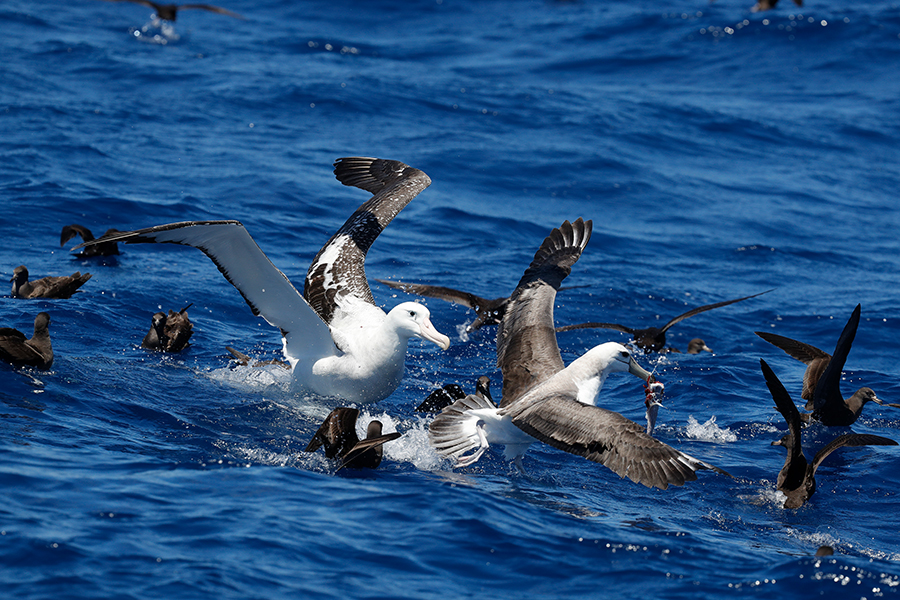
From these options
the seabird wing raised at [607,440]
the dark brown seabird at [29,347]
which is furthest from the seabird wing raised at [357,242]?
the seabird wing raised at [607,440]

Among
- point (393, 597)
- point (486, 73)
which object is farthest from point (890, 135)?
point (393, 597)

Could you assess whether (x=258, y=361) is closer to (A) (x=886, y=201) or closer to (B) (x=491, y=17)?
(A) (x=886, y=201)

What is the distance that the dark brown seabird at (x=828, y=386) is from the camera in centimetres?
1087

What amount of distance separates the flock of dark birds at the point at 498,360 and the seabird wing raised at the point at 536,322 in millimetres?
13

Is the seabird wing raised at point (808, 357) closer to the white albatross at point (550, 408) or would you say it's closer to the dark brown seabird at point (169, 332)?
the white albatross at point (550, 408)

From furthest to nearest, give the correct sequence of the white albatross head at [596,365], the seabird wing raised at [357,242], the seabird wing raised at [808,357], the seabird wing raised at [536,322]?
1. the seabird wing raised at [808,357]
2. the seabird wing raised at [357,242]
3. the seabird wing raised at [536,322]
4. the white albatross head at [596,365]

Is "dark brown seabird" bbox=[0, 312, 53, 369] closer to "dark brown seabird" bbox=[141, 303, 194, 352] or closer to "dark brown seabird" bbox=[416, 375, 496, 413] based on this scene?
"dark brown seabird" bbox=[141, 303, 194, 352]

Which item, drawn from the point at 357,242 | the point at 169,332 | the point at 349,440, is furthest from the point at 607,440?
the point at 169,332

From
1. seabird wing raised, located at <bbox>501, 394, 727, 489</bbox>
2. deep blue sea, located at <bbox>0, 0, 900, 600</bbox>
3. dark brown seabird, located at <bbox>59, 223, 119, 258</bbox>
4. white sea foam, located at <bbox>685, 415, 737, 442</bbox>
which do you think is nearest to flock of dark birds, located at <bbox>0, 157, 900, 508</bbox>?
seabird wing raised, located at <bbox>501, 394, 727, 489</bbox>

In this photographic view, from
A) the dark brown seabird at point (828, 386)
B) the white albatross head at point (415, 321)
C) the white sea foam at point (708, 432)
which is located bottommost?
the white sea foam at point (708, 432)

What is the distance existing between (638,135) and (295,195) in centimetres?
1007

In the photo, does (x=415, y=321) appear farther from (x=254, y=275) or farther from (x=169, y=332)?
(x=169, y=332)

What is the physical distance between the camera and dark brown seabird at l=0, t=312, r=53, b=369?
978 cm

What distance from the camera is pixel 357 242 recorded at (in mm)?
12141
